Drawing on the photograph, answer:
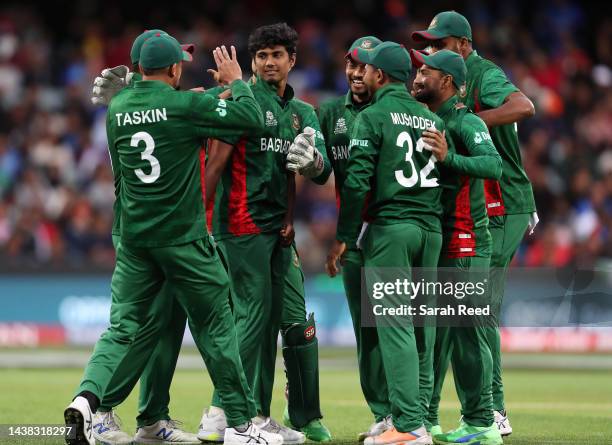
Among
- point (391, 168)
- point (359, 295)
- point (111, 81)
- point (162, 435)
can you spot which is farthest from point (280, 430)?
point (111, 81)

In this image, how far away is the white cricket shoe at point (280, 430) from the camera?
27.3ft

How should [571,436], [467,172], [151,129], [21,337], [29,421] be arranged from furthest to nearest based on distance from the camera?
[21,337]
[29,421]
[571,436]
[467,172]
[151,129]

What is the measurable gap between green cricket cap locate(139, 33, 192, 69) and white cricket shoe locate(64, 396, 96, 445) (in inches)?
85.9

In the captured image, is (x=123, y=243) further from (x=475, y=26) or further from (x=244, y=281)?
(x=475, y=26)

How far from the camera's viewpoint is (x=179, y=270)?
292 inches

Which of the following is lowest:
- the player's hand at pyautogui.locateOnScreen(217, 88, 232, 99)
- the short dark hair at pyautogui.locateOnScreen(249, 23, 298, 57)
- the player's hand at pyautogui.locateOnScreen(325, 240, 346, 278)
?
the player's hand at pyautogui.locateOnScreen(325, 240, 346, 278)

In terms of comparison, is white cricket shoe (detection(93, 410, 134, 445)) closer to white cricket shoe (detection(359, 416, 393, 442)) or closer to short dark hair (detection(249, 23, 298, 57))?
white cricket shoe (detection(359, 416, 393, 442))

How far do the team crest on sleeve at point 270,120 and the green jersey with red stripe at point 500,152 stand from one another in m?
1.67

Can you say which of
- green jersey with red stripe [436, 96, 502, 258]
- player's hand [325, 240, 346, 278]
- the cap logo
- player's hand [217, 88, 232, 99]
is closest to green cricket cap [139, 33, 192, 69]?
player's hand [217, 88, 232, 99]

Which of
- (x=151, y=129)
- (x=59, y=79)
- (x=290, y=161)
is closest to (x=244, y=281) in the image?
(x=290, y=161)

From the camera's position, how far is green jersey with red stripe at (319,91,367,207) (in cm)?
886

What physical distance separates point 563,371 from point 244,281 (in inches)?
314

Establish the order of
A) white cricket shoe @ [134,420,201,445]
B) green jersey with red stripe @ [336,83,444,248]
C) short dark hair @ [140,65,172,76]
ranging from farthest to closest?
white cricket shoe @ [134,420,201,445] < green jersey with red stripe @ [336,83,444,248] < short dark hair @ [140,65,172,76]

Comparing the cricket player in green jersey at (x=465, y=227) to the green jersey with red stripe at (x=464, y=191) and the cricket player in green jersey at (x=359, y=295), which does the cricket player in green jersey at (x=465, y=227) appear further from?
the cricket player in green jersey at (x=359, y=295)
